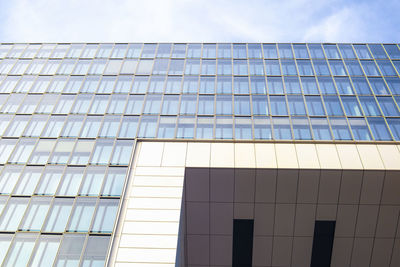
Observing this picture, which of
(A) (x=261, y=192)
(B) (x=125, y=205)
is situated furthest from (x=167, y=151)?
(A) (x=261, y=192)

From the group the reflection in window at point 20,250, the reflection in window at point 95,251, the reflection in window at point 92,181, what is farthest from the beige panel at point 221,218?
the reflection in window at point 20,250

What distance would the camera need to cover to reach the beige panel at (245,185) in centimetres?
1898

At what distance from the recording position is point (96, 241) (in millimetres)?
16359

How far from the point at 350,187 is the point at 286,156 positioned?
4.03 m

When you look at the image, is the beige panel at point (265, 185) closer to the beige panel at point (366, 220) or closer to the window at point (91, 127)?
the beige panel at point (366, 220)

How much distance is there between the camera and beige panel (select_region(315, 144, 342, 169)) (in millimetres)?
18809

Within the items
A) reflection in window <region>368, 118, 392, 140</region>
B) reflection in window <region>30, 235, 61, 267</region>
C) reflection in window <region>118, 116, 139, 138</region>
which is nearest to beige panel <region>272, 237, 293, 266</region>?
reflection in window <region>368, 118, 392, 140</region>

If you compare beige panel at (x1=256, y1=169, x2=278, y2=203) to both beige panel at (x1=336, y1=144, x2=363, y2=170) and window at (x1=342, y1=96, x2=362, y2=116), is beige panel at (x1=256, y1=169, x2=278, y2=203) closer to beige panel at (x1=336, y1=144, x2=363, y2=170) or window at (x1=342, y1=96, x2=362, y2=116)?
beige panel at (x1=336, y1=144, x2=363, y2=170)

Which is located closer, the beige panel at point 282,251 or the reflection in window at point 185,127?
the beige panel at point 282,251

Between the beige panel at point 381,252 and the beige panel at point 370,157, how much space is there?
15.8 feet

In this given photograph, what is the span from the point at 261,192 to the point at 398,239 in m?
8.98

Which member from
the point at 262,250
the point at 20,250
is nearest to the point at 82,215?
the point at 20,250

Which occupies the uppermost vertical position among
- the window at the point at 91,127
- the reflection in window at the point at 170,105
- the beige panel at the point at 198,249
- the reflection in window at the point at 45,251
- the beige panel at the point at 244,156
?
the reflection in window at the point at 170,105

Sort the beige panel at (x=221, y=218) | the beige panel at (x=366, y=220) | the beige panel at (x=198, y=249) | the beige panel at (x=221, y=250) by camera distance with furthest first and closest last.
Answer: the beige panel at (x=198, y=249) → the beige panel at (x=221, y=250) → the beige panel at (x=221, y=218) → the beige panel at (x=366, y=220)
